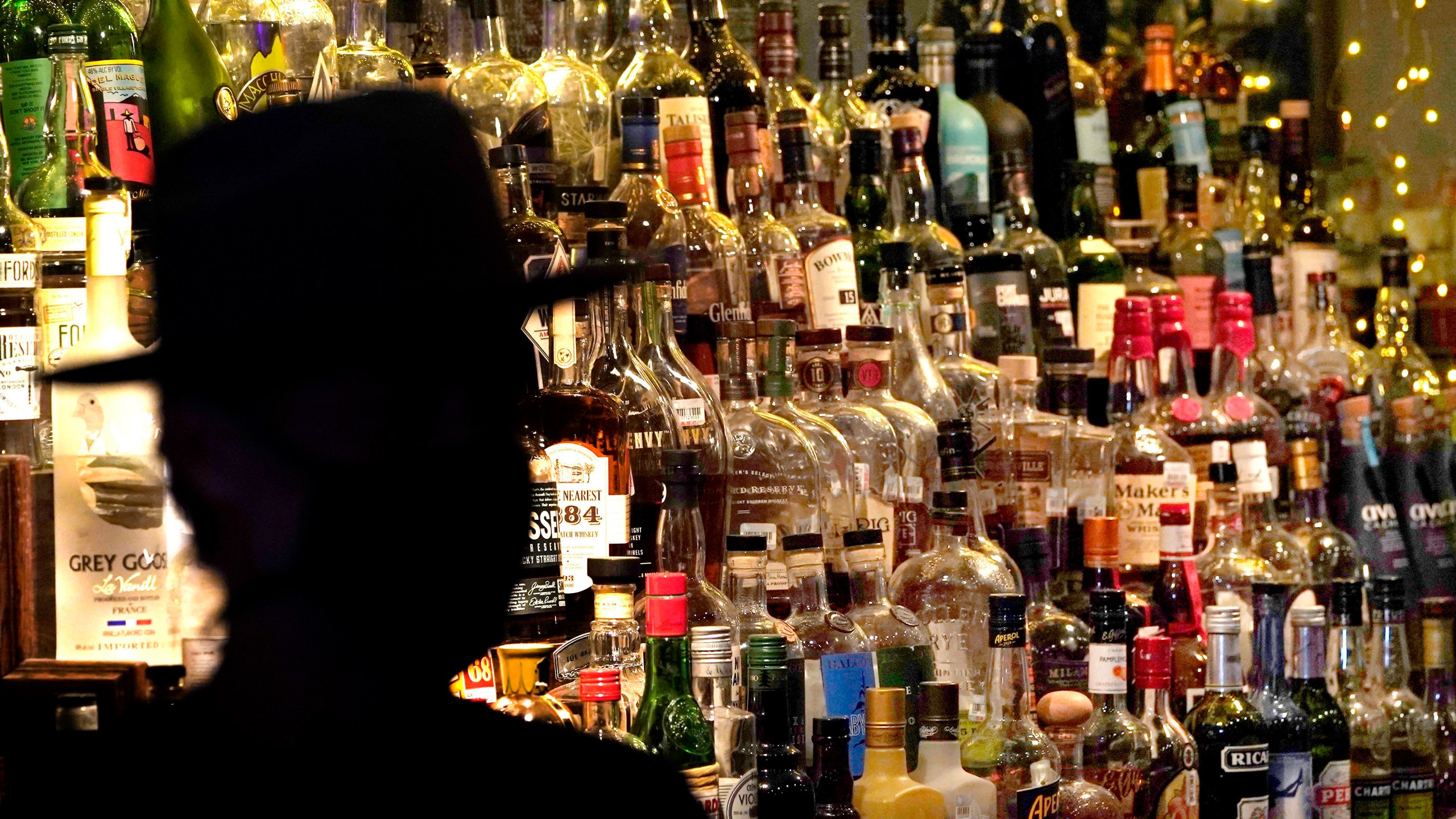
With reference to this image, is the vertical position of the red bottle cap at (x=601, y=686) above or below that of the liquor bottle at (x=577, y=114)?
below

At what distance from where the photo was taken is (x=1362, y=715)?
105 inches

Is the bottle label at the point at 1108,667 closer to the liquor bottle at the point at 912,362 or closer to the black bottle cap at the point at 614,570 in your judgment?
the liquor bottle at the point at 912,362

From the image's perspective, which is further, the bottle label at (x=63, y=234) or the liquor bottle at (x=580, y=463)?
the liquor bottle at (x=580, y=463)

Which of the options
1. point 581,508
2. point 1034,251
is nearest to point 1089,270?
point 1034,251

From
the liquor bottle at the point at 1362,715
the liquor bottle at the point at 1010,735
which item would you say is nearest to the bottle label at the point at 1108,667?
the liquor bottle at the point at 1010,735

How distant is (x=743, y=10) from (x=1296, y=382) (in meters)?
1.11

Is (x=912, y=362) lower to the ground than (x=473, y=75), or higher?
lower

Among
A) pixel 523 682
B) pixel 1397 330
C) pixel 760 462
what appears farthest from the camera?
pixel 1397 330

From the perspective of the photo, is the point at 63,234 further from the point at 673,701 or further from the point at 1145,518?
the point at 1145,518

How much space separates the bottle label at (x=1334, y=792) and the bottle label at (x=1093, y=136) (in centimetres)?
104

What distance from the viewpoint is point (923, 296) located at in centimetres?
246

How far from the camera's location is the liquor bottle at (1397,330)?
11.3 feet

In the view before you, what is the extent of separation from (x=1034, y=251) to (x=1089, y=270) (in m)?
0.13

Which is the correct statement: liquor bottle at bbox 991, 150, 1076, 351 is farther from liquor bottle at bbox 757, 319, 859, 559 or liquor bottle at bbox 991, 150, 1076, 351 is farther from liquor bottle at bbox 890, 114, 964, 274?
liquor bottle at bbox 757, 319, 859, 559
